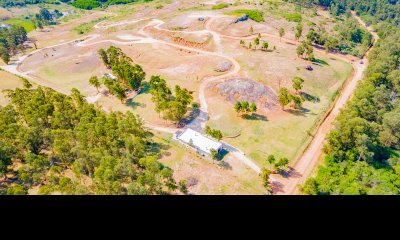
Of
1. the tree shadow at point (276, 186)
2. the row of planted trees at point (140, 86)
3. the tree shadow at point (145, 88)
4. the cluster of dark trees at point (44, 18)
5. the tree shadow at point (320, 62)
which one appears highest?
the cluster of dark trees at point (44, 18)

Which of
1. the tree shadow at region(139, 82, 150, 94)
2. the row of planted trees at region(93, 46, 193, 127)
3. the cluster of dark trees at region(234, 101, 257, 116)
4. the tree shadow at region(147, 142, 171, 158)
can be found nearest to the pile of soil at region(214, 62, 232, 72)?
the row of planted trees at region(93, 46, 193, 127)

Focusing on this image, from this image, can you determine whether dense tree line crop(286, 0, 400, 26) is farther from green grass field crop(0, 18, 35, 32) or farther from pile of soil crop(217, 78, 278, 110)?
green grass field crop(0, 18, 35, 32)

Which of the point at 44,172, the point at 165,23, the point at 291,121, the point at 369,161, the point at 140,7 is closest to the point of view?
the point at 44,172

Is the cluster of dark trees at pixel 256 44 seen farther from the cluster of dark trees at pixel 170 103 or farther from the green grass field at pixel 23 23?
the green grass field at pixel 23 23

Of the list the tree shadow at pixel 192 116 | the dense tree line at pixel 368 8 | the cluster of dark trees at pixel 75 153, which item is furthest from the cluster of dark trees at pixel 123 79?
the dense tree line at pixel 368 8
